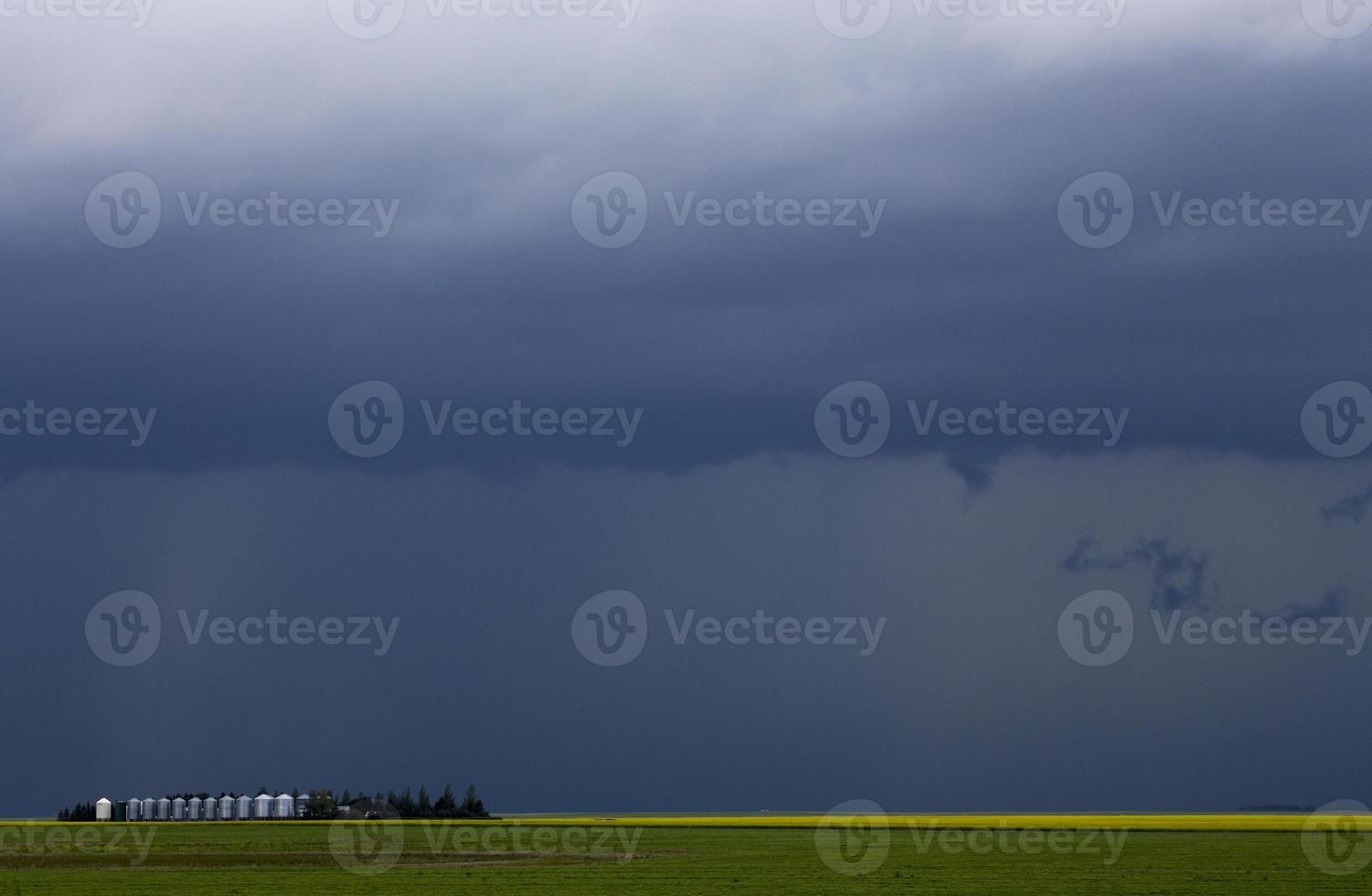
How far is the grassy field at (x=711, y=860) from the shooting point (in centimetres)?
6588

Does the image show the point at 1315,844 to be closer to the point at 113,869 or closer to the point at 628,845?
the point at 628,845

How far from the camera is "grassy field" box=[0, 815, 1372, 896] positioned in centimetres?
6588

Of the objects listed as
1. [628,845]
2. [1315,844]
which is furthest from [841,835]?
[1315,844]

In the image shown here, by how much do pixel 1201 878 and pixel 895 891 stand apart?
17.3m

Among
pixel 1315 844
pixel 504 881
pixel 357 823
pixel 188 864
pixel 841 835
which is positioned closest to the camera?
pixel 504 881

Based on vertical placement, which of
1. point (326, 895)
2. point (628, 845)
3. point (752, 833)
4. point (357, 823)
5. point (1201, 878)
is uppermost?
point (357, 823)

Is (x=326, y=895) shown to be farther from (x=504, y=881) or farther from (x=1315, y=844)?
(x=1315, y=844)

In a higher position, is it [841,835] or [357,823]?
[357,823]

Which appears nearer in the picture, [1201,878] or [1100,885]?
[1100,885]

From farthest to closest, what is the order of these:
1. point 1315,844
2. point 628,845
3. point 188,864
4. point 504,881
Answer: point 628,845 < point 1315,844 < point 188,864 < point 504,881

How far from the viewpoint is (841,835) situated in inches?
5032

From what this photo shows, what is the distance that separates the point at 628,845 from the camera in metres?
110

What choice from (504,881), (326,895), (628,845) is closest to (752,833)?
(628,845)

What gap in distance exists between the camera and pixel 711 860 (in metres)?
87.6
